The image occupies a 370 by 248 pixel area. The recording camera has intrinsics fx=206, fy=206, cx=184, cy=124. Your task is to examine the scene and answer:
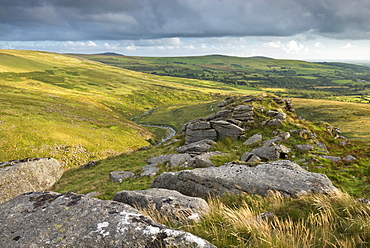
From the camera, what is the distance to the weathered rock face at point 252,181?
37.8 feet

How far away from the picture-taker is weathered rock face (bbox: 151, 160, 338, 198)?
1152 cm

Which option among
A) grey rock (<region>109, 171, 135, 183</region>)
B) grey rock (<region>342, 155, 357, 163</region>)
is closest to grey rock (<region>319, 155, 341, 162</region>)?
grey rock (<region>342, 155, 357, 163</region>)

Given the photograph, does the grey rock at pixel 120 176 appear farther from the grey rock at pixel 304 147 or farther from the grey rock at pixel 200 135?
the grey rock at pixel 304 147

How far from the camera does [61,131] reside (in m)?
71.0

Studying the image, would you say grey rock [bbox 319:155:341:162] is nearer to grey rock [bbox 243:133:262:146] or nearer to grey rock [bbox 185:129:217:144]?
grey rock [bbox 243:133:262:146]

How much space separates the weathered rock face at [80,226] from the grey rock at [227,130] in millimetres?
27746

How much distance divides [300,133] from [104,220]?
29193mm

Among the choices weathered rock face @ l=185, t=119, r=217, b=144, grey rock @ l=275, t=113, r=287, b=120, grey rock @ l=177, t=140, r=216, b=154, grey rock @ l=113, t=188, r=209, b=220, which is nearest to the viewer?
grey rock @ l=113, t=188, r=209, b=220

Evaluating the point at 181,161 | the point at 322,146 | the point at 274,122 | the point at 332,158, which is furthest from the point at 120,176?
the point at 322,146

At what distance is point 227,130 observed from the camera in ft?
111

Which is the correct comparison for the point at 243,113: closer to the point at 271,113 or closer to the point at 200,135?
the point at 271,113

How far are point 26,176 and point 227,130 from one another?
3134 cm

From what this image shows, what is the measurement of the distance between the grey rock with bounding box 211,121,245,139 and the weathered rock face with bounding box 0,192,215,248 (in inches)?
1092

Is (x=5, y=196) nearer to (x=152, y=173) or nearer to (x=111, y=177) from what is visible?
(x=111, y=177)
